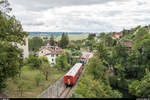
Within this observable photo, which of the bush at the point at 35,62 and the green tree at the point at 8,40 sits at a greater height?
the green tree at the point at 8,40

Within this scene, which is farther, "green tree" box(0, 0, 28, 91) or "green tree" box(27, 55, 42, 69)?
"green tree" box(27, 55, 42, 69)

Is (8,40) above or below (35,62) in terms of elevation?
above

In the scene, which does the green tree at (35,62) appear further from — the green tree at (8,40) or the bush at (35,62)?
the green tree at (8,40)

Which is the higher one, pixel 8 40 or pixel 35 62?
pixel 8 40

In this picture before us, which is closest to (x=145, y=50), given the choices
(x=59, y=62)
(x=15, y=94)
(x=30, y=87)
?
(x=59, y=62)

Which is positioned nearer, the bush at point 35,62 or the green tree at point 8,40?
the green tree at point 8,40

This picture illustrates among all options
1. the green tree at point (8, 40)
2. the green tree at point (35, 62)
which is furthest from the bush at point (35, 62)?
the green tree at point (8, 40)

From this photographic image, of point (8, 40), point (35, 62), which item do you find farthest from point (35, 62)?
point (8, 40)

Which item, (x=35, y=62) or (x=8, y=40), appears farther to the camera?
(x=35, y=62)

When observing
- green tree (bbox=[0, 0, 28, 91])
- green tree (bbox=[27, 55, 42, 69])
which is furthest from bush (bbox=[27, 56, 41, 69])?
green tree (bbox=[0, 0, 28, 91])

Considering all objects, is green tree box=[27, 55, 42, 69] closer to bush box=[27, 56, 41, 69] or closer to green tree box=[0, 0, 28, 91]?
bush box=[27, 56, 41, 69]

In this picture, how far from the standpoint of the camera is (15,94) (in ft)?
60.4

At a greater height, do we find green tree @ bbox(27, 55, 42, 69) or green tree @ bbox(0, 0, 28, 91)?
green tree @ bbox(0, 0, 28, 91)

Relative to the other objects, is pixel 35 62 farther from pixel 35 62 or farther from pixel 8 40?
pixel 8 40
